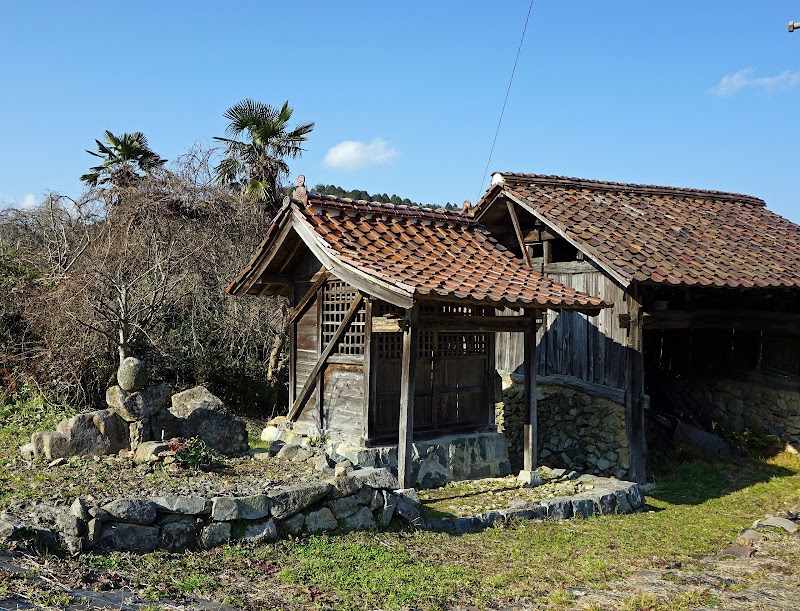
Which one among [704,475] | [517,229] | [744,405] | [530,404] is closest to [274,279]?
[530,404]

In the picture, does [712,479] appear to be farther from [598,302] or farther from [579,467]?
[598,302]

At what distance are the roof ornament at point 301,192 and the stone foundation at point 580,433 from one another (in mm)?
5194

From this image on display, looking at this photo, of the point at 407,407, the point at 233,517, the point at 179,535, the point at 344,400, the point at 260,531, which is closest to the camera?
the point at 179,535

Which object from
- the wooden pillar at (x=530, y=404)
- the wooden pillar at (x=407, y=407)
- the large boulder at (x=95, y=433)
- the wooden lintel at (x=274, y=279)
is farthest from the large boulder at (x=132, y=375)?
the wooden pillar at (x=530, y=404)

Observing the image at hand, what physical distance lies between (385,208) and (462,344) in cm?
251

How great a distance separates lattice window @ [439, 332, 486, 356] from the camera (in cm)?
1074

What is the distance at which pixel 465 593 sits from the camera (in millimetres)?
6043

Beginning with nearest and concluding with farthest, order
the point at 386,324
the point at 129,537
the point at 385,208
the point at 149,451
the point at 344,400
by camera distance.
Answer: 1. the point at 129,537
2. the point at 149,451
3. the point at 386,324
4. the point at 344,400
5. the point at 385,208

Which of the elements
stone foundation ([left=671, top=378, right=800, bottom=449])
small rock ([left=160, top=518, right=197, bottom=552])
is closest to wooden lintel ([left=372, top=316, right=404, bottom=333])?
small rock ([left=160, top=518, right=197, bottom=552])

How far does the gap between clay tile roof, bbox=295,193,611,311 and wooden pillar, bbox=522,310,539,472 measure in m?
0.81

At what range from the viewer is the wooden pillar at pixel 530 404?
10.2 meters

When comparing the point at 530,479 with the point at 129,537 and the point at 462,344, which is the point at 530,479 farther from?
Answer: the point at 129,537

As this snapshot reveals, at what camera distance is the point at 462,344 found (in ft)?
36.1

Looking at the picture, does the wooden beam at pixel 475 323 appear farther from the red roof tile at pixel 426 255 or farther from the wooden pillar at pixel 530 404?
the red roof tile at pixel 426 255
